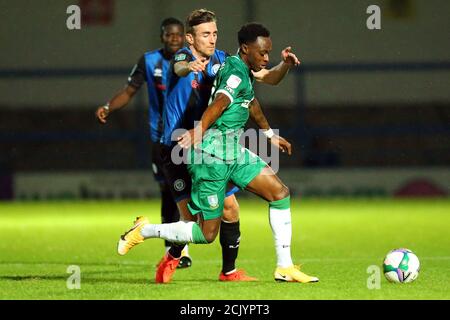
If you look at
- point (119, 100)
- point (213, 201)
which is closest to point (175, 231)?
point (213, 201)

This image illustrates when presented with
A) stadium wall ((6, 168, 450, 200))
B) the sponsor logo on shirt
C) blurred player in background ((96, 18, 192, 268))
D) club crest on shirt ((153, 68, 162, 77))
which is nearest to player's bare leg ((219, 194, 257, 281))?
the sponsor logo on shirt

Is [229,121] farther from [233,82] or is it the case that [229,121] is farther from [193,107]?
[193,107]

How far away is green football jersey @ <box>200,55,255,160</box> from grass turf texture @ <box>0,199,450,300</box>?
1.00 meters

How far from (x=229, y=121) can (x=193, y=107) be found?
1.65 ft

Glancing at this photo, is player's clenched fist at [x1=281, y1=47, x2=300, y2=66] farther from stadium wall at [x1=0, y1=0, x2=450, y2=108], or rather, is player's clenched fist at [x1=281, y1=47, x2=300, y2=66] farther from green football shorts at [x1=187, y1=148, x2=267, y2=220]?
stadium wall at [x1=0, y1=0, x2=450, y2=108]

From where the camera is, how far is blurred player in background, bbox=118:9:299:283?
8453 mm

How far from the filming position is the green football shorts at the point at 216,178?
8.20 meters

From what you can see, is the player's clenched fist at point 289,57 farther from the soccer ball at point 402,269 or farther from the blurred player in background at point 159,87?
the blurred player in background at point 159,87

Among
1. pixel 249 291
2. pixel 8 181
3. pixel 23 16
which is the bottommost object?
pixel 8 181

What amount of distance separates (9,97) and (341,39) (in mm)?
6774

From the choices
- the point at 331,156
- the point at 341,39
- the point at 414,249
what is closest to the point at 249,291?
the point at 414,249

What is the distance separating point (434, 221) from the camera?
1473 cm

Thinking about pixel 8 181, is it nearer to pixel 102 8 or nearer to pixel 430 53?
pixel 102 8

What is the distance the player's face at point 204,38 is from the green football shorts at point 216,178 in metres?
0.79
